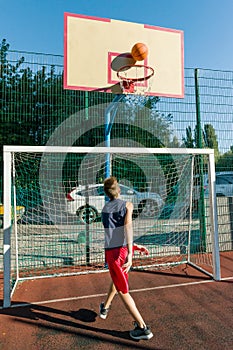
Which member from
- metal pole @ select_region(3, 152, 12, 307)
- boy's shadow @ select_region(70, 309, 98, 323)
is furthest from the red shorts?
metal pole @ select_region(3, 152, 12, 307)

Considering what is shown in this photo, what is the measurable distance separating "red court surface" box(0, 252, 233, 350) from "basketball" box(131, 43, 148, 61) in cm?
350

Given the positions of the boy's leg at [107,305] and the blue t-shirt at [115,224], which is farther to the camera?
the boy's leg at [107,305]

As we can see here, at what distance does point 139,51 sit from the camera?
428 centimetres

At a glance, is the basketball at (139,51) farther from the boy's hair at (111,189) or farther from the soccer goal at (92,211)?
the boy's hair at (111,189)

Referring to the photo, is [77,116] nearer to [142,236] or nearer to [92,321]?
[142,236]

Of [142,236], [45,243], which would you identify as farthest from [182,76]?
[45,243]

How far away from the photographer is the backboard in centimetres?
431

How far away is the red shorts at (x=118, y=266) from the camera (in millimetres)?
2547

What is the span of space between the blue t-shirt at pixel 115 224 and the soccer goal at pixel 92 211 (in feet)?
6.47

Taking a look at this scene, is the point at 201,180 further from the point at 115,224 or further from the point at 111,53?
the point at 115,224

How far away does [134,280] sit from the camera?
4.08m

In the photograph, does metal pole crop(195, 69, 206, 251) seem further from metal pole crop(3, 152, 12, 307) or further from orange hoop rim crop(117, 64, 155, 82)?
metal pole crop(3, 152, 12, 307)

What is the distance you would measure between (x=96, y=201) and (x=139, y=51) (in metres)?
2.89

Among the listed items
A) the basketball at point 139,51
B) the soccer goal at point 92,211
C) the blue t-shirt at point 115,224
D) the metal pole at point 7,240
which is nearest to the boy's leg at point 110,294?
the blue t-shirt at point 115,224
